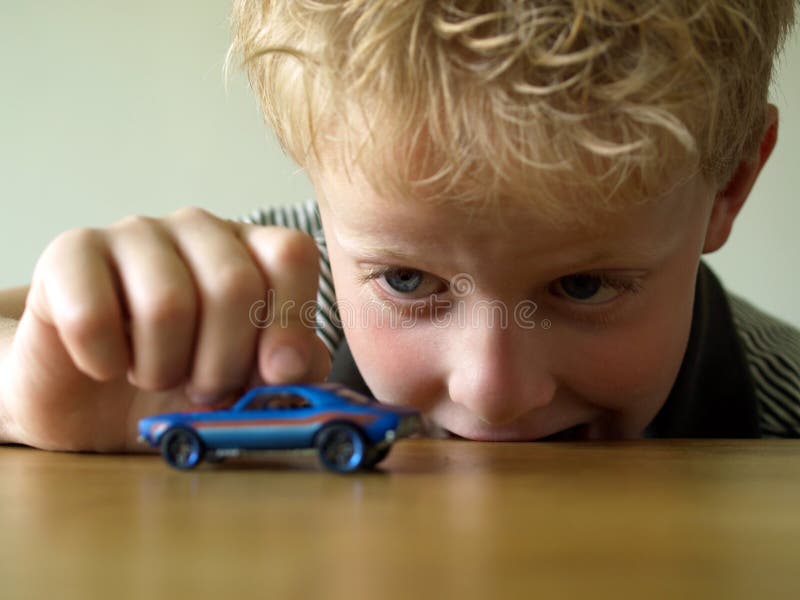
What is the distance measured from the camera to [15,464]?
0.57 metres

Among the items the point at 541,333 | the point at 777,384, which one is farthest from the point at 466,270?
the point at 777,384

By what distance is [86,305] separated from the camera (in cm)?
55

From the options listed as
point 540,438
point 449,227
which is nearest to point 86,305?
point 449,227

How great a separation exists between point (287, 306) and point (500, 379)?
219 millimetres

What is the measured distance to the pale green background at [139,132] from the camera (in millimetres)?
2221

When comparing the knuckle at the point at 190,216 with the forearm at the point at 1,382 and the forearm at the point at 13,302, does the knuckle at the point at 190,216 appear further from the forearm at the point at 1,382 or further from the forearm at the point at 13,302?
the forearm at the point at 13,302

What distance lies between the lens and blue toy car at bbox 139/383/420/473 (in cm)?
50

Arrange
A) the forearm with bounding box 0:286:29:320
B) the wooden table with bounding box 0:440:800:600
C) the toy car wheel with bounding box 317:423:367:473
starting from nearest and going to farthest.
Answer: the wooden table with bounding box 0:440:800:600
the toy car wheel with bounding box 317:423:367:473
the forearm with bounding box 0:286:29:320

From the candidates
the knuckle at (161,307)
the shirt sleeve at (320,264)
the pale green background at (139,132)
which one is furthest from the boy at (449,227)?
the pale green background at (139,132)

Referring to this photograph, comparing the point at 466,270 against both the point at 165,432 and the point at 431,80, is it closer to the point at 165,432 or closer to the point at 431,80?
the point at 431,80

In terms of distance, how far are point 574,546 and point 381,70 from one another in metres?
A: 0.42

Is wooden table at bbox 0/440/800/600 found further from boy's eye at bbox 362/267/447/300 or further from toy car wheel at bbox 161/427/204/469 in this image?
boy's eye at bbox 362/267/447/300

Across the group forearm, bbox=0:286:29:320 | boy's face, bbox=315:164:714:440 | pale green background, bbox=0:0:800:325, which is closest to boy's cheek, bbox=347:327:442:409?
boy's face, bbox=315:164:714:440

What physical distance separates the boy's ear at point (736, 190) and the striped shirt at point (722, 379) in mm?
259
